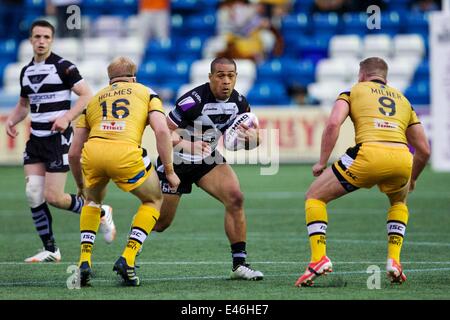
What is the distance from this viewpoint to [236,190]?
9242 mm

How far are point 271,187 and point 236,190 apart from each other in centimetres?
959

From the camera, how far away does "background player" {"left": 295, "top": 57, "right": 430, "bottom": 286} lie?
8320 millimetres

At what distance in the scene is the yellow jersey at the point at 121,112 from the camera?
844 centimetres

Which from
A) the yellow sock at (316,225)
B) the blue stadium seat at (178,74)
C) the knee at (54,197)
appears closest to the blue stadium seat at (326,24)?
the blue stadium seat at (178,74)

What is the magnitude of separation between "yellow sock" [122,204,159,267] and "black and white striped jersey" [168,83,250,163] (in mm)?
1035

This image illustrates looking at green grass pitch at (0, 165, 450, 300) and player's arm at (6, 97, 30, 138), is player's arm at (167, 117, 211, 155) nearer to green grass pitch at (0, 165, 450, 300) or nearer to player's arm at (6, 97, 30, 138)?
green grass pitch at (0, 165, 450, 300)

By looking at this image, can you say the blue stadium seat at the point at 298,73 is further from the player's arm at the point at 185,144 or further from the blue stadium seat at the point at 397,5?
the player's arm at the point at 185,144

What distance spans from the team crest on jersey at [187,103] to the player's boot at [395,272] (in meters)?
2.25

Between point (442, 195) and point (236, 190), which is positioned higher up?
point (442, 195)

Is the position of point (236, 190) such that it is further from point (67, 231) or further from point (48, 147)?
point (67, 231)

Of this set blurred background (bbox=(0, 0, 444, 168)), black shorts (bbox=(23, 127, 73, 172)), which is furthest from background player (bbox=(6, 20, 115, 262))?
blurred background (bbox=(0, 0, 444, 168))

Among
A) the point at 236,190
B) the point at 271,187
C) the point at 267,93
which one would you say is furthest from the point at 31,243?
the point at 267,93
